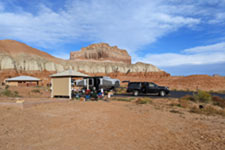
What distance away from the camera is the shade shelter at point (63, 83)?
15.9 metres

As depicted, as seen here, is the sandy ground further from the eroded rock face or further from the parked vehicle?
the eroded rock face

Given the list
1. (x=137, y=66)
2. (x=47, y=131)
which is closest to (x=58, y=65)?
(x=137, y=66)

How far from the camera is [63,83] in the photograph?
1628 cm

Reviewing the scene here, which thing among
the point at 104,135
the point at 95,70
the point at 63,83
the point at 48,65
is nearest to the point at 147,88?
the point at 63,83

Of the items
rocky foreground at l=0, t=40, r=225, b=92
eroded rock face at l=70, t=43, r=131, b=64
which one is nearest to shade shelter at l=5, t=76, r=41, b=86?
rocky foreground at l=0, t=40, r=225, b=92

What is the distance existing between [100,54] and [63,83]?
11809cm

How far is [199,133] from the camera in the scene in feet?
20.2

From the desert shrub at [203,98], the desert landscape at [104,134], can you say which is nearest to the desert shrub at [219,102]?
the desert shrub at [203,98]

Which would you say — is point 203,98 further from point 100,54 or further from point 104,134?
point 100,54

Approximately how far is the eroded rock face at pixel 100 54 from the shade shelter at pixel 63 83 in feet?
371

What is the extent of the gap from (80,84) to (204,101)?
19839 millimetres

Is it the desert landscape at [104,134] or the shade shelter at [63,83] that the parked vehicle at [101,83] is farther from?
the desert landscape at [104,134]

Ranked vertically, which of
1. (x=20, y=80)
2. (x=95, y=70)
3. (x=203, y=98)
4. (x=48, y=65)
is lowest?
(x=203, y=98)

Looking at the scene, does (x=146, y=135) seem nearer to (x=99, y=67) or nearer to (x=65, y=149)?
(x=65, y=149)
